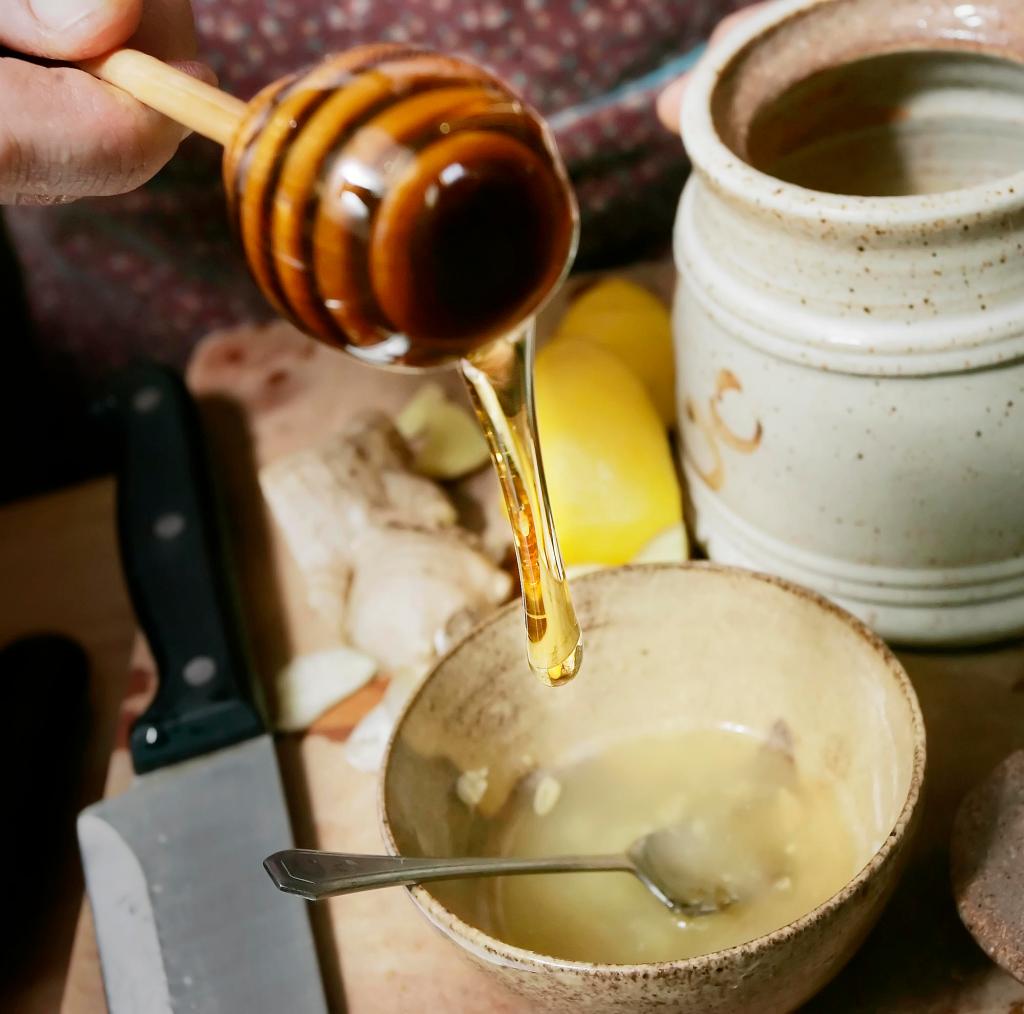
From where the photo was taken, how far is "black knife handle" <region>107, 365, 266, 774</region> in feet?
2.12

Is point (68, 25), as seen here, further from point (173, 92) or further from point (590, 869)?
point (590, 869)

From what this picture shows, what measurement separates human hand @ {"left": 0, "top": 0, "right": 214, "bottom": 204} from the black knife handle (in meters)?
0.26

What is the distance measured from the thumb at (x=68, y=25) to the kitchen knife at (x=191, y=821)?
33cm

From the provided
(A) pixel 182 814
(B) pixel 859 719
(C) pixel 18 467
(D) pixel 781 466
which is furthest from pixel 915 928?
(C) pixel 18 467

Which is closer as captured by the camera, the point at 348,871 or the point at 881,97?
the point at 348,871

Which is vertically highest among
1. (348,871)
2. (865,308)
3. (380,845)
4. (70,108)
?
(70,108)

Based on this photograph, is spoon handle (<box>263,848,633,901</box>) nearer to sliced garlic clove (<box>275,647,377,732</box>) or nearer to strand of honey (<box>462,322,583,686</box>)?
strand of honey (<box>462,322,583,686</box>)

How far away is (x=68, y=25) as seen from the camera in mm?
443

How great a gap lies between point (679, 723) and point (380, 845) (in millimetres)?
163

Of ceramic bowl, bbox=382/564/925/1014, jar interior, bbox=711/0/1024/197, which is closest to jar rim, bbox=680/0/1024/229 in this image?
jar interior, bbox=711/0/1024/197

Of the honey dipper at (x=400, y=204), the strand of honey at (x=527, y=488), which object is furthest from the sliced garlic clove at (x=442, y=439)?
the honey dipper at (x=400, y=204)

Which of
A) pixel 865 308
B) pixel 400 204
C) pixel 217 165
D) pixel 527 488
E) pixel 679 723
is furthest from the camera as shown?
pixel 217 165

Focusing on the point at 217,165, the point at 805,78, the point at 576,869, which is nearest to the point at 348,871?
the point at 576,869

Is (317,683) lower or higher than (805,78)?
lower
